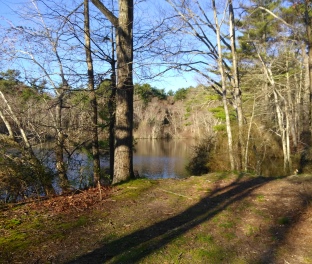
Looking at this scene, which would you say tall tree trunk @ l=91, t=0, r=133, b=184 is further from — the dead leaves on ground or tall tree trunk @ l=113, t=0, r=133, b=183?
the dead leaves on ground

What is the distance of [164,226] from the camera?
4.21 m

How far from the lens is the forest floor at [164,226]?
3.33m

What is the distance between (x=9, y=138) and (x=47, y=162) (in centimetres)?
90

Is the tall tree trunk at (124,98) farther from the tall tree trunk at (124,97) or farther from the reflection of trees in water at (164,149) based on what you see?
the reflection of trees in water at (164,149)

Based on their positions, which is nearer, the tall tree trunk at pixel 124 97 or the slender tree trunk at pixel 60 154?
the slender tree trunk at pixel 60 154

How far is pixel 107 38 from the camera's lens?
29.8ft

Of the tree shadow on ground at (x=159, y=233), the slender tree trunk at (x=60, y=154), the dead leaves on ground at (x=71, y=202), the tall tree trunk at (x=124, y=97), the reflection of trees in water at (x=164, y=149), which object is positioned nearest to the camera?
the tree shadow on ground at (x=159, y=233)

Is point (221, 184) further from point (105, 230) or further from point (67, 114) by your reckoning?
point (67, 114)

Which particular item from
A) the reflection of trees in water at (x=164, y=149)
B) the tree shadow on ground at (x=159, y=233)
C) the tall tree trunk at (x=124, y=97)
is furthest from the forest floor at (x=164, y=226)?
the reflection of trees in water at (x=164, y=149)

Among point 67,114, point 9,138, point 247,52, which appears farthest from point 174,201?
point 247,52

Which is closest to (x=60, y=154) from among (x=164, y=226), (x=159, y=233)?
(x=164, y=226)

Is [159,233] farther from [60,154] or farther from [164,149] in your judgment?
[164,149]

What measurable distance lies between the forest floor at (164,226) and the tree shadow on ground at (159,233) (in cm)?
1

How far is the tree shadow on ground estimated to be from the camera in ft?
10.7
